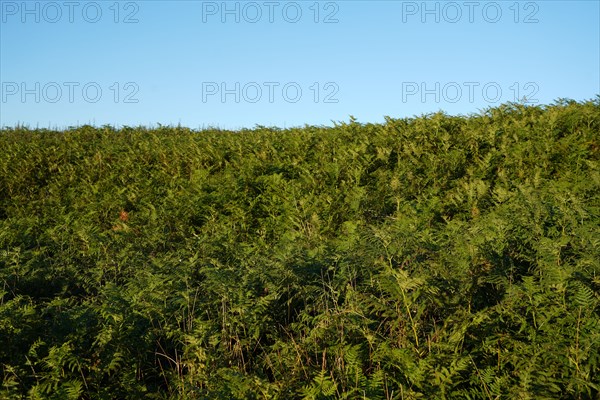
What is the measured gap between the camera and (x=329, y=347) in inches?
190

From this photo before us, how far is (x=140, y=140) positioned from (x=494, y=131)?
843 centimetres

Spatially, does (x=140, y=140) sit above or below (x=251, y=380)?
above

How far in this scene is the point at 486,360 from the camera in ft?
15.9

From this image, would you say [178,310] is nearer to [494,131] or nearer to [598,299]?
[598,299]

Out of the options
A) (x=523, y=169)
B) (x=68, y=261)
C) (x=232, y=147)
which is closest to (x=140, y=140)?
(x=232, y=147)

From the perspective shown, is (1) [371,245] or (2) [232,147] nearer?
(1) [371,245]

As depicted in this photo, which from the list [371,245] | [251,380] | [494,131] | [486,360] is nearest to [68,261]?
[371,245]

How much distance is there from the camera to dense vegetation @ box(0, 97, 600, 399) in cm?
454

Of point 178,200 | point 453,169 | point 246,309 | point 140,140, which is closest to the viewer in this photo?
point 246,309

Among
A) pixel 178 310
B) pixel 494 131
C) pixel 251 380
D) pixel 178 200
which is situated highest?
pixel 494 131

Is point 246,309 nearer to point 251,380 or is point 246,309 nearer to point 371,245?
point 251,380

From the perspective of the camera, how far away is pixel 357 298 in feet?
17.1

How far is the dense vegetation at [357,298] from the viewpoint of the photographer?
4543 millimetres

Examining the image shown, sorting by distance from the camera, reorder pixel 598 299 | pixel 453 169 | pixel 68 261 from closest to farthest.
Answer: pixel 598 299
pixel 68 261
pixel 453 169
